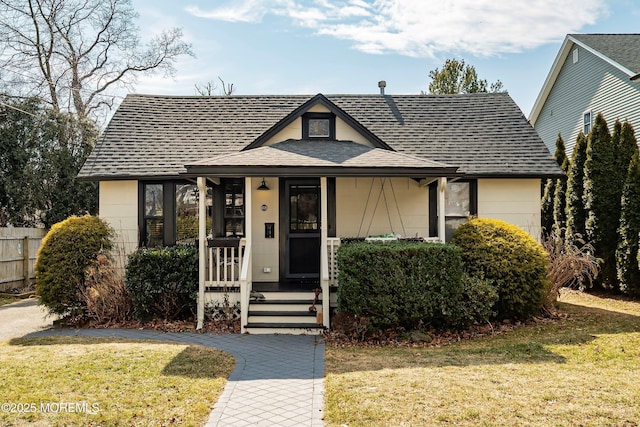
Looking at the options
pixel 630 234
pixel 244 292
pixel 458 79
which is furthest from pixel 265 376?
pixel 458 79

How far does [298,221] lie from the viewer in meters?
12.0

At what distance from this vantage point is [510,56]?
23359mm

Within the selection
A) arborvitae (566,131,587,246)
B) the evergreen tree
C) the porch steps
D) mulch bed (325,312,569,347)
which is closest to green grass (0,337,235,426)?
the porch steps

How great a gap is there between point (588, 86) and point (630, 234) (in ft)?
32.1

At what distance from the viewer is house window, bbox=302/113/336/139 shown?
41.1 ft

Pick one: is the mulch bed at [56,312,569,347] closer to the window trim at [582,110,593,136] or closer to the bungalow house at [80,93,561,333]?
the bungalow house at [80,93,561,333]

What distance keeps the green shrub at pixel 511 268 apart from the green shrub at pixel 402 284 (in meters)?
0.81

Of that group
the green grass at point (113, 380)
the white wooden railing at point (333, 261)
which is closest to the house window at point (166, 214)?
the white wooden railing at point (333, 261)

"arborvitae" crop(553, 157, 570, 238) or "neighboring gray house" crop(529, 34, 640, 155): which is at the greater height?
"neighboring gray house" crop(529, 34, 640, 155)

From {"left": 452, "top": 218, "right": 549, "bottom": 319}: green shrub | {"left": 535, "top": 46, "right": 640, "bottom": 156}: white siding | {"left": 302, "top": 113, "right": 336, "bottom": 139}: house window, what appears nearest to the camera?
{"left": 452, "top": 218, "right": 549, "bottom": 319}: green shrub

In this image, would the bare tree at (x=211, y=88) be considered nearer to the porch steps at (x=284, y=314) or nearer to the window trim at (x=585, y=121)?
the window trim at (x=585, y=121)

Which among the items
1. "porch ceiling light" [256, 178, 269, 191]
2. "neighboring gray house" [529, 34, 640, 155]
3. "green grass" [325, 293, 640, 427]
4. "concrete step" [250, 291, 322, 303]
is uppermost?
"neighboring gray house" [529, 34, 640, 155]

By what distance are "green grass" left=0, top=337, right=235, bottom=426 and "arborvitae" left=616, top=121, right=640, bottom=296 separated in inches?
379

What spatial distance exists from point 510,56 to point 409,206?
1444 centimetres
